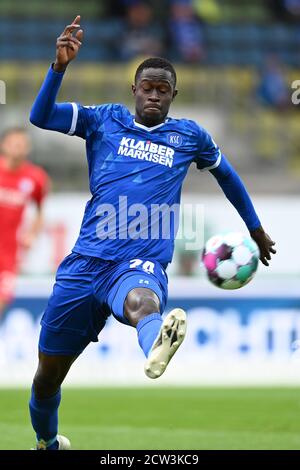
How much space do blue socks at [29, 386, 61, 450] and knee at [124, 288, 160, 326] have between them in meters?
1.07

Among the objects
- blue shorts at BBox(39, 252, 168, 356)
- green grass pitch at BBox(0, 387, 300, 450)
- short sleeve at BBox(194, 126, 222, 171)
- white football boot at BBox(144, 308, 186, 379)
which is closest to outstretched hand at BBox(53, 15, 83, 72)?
short sleeve at BBox(194, 126, 222, 171)

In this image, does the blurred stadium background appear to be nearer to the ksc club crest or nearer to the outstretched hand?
the ksc club crest

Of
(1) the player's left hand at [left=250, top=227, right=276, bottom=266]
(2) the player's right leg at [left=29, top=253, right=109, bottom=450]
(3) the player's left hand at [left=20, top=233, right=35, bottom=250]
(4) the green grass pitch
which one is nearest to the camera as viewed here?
(2) the player's right leg at [left=29, top=253, right=109, bottom=450]

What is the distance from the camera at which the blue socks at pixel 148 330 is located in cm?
536

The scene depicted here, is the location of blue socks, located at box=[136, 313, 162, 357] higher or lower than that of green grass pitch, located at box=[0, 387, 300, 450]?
lower

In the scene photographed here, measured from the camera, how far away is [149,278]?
5891 millimetres

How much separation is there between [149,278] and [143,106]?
1.03 m

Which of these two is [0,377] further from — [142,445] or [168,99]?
[168,99]

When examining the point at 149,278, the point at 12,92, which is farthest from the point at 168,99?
the point at 12,92

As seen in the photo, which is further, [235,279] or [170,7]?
[170,7]

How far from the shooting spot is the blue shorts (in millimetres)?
5973

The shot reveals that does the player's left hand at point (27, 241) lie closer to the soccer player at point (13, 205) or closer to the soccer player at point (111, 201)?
the soccer player at point (13, 205)

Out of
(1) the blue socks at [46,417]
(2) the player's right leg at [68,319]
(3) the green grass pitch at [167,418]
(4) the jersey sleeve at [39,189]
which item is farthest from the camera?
(4) the jersey sleeve at [39,189]

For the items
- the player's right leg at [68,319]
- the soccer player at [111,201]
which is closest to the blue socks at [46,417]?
the soccer player at [111,201]
